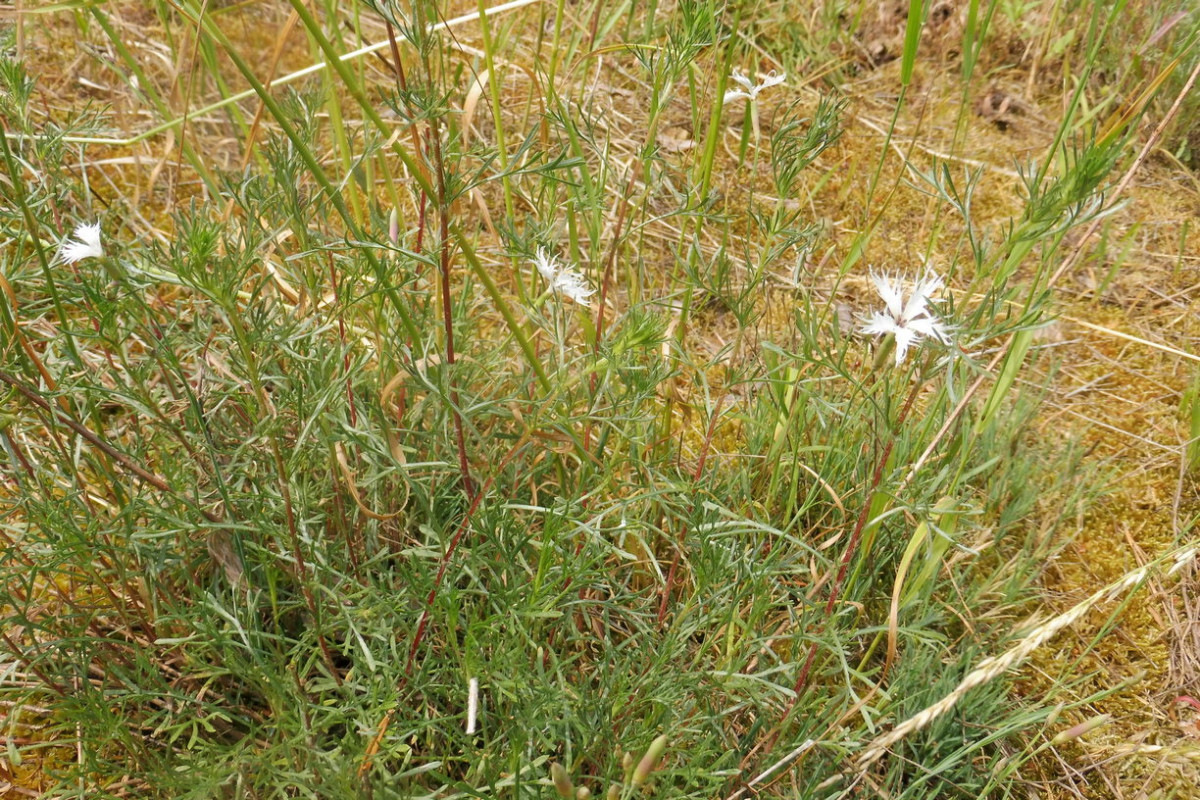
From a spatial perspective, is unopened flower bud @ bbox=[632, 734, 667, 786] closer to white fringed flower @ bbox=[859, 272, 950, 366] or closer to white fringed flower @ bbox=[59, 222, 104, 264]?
white fringed flower @ bbox=[859, 272, 950, 366]

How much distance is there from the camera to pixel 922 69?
8.56 ft

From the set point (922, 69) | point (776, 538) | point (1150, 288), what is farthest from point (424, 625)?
point (922, 69)

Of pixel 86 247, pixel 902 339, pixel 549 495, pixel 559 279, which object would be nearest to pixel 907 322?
pixel 902 339

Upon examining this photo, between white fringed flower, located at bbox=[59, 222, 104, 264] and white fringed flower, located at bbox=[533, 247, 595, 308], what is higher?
white fringed flower, located at bbox=[59, 222, 104, 264]

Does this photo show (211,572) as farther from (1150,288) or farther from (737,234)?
(1150,288)

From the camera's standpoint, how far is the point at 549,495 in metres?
1.45

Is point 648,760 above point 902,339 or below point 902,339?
below

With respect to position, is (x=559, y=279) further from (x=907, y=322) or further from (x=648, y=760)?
(x=648, y=760)

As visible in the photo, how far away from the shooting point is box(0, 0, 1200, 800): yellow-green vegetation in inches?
43.0

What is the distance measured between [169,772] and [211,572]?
0.35 meters

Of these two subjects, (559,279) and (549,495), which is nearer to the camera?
(559,279)

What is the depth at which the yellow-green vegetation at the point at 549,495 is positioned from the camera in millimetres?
1092

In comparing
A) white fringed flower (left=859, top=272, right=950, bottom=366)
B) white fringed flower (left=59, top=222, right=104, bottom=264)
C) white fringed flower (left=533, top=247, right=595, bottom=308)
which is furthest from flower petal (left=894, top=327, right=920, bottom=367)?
white fringed flower (left=59, top=222, right=104, bottom=264)

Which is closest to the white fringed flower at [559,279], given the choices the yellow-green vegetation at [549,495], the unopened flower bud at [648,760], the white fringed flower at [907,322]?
the yellow-green vegetation at [549,495]
